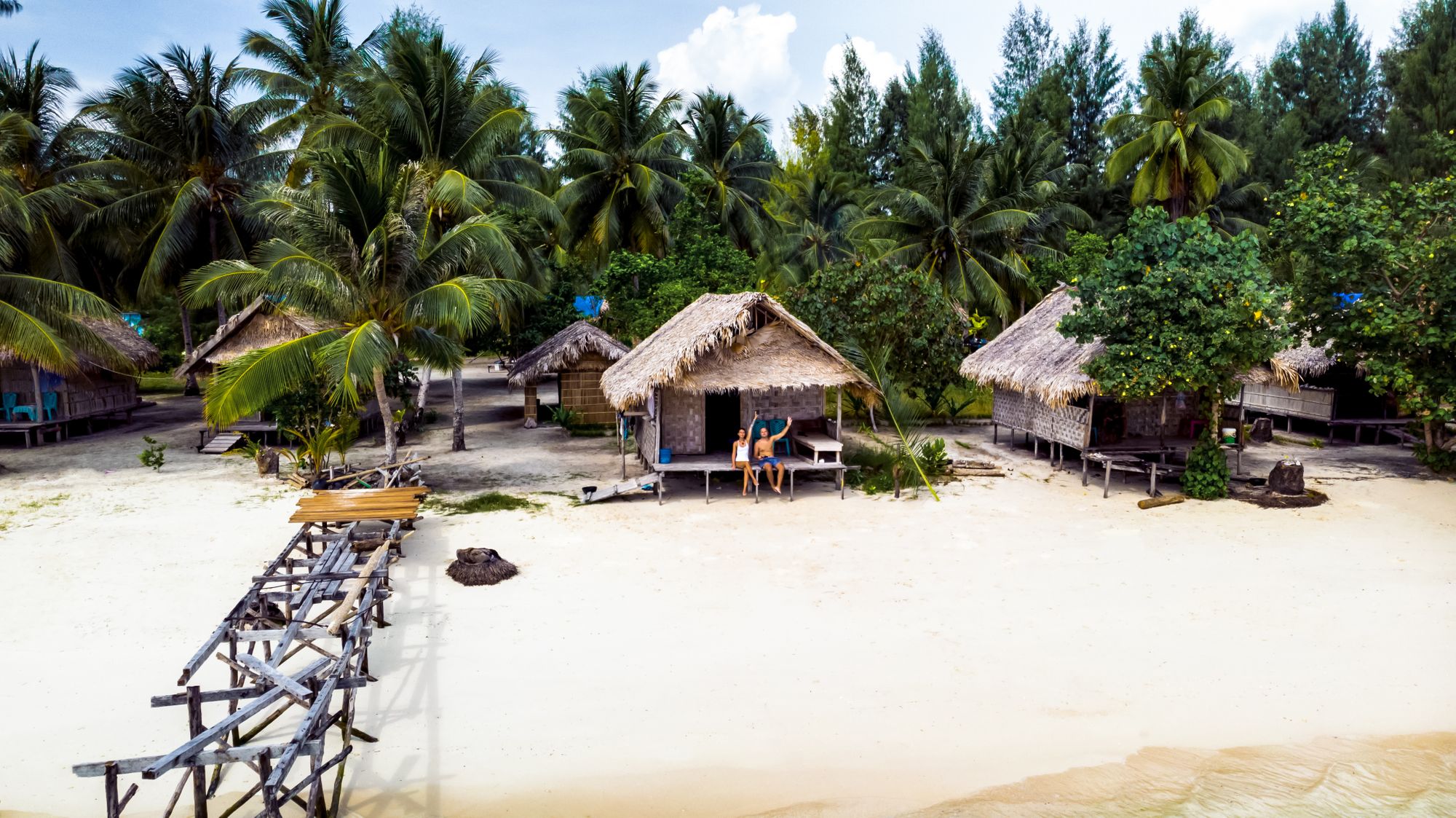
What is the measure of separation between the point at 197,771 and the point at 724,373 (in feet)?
32.8

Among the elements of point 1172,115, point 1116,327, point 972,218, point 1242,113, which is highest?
point 1242,113

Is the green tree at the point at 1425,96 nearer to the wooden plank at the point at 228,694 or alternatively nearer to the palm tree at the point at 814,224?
the palm tree at the point at 814,224

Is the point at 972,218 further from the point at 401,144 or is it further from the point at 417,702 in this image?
the point at 417,702

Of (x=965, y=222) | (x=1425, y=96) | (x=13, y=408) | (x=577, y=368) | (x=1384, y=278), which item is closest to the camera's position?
(x=1384, y=278)

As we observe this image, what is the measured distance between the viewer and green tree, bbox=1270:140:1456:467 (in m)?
14.6

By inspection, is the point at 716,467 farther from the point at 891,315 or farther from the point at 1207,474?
the point at 1207,474

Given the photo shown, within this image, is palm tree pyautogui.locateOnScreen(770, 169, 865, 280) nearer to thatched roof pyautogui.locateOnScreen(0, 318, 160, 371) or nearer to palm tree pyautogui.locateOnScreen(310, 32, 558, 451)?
palm tree pyautogui.locateOnScreen(310, 32, 558, 451)

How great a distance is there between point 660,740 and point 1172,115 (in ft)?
80.4

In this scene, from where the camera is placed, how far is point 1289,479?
45.4 feet

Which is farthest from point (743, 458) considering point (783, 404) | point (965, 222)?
point (965, 222)

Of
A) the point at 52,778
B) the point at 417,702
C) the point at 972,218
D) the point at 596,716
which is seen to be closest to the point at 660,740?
the point at 596,716

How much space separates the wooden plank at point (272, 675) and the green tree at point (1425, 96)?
3282 cm

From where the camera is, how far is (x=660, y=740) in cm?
698

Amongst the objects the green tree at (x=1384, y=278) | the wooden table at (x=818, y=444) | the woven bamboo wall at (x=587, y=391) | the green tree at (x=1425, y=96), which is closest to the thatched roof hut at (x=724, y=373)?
the wooden table at (x=818, y=444)
